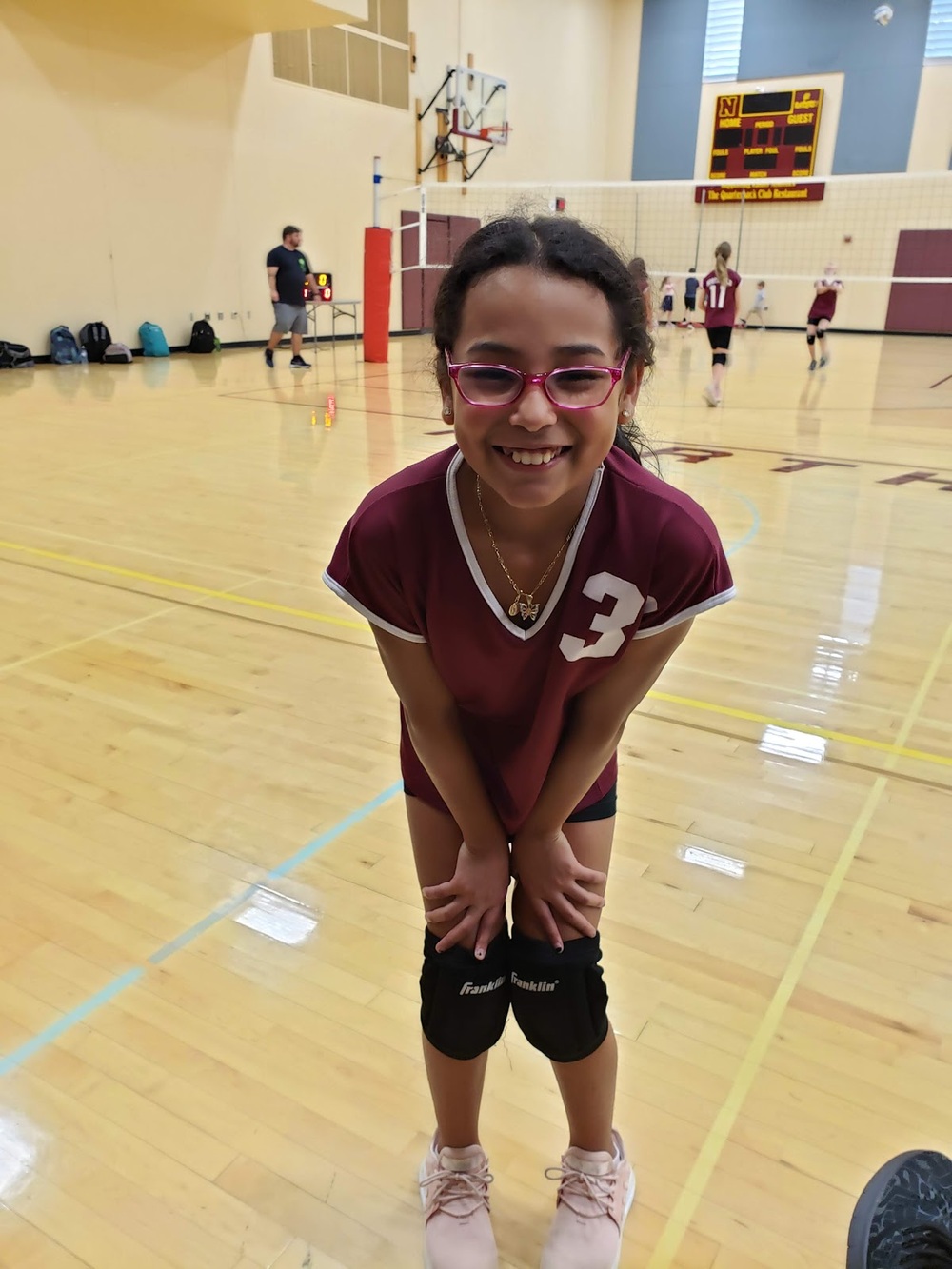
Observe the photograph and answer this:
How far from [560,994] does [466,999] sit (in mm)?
119

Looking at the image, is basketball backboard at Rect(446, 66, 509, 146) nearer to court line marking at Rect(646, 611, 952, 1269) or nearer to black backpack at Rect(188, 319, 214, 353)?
black backpack at Rect(188, 319, 214, 353)

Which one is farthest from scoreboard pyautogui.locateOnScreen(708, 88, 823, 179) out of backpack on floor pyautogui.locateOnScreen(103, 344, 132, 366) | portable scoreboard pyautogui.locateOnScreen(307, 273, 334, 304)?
backpack on floor pyautogui.locateOnScreen(103, 344, 132, 366)

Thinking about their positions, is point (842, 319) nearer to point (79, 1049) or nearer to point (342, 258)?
point (342, 258)

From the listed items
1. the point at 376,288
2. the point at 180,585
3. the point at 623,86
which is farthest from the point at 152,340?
the point at 623,86

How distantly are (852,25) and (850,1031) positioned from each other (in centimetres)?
2135

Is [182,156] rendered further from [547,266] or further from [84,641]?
[547,266]

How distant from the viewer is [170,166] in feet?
40.6

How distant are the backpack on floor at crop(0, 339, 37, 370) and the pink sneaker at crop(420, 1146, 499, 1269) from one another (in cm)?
1158

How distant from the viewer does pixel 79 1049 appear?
1595 mm

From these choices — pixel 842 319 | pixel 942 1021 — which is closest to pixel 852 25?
pixel 842 319

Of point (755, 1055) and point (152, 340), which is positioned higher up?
point (152, 340)

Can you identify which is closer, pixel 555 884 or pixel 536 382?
pixel 536 382

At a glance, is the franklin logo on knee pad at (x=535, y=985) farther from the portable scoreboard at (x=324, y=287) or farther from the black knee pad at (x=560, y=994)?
the portable scoreboard at (x=324, y=287)

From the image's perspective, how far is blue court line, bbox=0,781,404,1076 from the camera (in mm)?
1597
